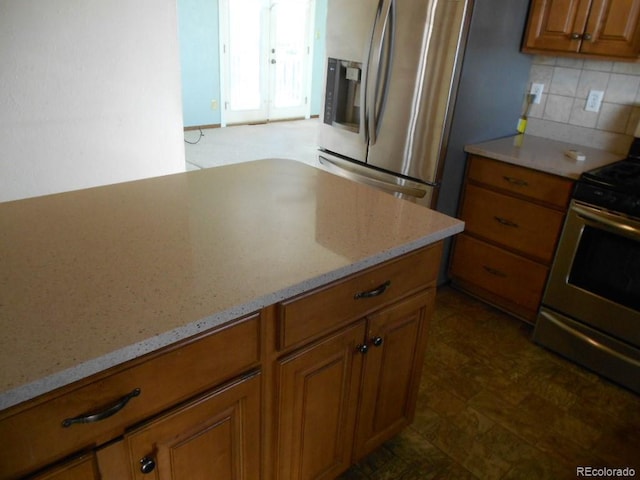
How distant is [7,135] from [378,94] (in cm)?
180

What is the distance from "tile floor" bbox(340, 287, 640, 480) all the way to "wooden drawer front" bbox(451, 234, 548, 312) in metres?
0.21

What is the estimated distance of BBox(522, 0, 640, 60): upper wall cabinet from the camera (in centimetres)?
217

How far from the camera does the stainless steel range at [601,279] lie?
2018 mm

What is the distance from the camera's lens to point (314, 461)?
1.38 m

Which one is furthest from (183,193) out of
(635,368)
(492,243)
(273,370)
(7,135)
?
(635,368)

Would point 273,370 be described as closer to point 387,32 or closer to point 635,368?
point 635,368

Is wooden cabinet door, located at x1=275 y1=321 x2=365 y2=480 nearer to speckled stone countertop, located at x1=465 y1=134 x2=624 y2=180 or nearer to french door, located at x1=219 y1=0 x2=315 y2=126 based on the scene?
speckled stone countertop, located at x1=465 y1=134 x2=624 y2=180

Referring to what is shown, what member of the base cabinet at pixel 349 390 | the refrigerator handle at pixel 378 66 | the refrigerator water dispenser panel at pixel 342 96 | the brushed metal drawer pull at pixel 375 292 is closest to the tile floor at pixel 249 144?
the refrigerator water dispenser panel at pixel 342 96

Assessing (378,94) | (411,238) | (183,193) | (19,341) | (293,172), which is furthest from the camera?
(378,94)

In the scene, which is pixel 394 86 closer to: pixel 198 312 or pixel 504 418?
pixel 504 418

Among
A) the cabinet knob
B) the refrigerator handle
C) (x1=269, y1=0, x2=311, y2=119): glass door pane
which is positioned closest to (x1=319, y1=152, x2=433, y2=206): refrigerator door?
the refrigerator handle

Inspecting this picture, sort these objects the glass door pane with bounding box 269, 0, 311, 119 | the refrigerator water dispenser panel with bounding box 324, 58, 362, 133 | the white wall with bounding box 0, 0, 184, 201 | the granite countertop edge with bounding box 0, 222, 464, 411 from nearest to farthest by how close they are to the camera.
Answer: the granite countertop edge with bounding box 0, 222, 464, 411
the white wall with bounding box 0, 0, 184, 201
the refrigerator water dispenser panel with bounding box 324, 58, 362, 133
the glass door pane with bounding box 269, 0, 311, 119

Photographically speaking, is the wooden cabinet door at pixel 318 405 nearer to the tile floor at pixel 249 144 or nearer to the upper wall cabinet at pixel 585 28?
the upper wall cabinet at pixel 585 28

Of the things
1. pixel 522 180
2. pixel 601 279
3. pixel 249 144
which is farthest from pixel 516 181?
pixel 249 144
